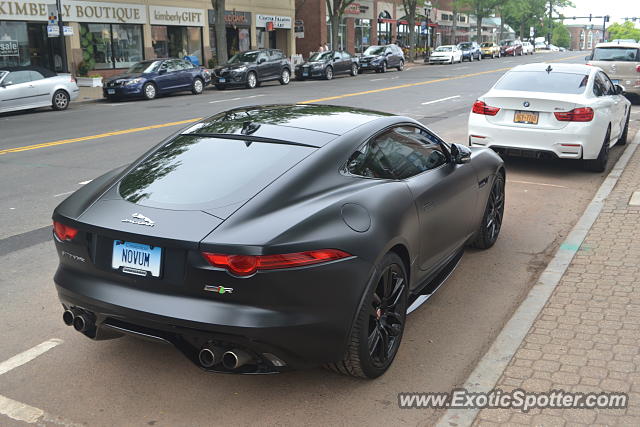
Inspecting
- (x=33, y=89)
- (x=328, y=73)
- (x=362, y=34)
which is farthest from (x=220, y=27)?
(x=362, y=34)

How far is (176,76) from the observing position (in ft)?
84.0

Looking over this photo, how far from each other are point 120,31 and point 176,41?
420cm

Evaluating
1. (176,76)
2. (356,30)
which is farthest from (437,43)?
(176,76)

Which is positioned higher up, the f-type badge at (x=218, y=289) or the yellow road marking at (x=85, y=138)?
the f-type badge at (x=218, y=289)

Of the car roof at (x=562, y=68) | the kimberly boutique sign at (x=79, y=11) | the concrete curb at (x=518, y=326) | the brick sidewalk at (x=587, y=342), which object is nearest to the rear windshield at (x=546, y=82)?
the car roof at (x=562, y=68)

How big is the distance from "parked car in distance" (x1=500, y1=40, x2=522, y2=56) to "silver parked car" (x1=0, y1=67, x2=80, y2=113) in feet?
203

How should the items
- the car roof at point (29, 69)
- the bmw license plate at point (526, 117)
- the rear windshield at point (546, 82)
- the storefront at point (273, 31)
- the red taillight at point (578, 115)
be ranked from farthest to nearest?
the storefront at point (273, 31), the car roof at point (29, 69), the rear windshield at point (546, 82), the bmw license plate at point (526, 117), the red taillight at point (578, 115)

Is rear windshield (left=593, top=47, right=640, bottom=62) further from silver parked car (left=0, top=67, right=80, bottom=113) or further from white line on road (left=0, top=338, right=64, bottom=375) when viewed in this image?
white line on road (left=0, top=338, right=64, bottom=375)

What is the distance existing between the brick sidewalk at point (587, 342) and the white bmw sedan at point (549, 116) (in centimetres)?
306

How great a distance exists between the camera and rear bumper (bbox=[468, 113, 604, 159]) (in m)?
9.28

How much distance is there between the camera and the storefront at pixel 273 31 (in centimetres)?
4347

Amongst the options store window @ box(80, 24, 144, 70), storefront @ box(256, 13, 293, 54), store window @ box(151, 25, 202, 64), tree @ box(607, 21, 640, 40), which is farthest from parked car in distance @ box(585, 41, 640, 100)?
tree @ box(607, 21, 640, 40)

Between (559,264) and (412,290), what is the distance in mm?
2130

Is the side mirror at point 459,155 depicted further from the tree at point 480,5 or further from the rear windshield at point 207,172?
the tree at point 480,5
